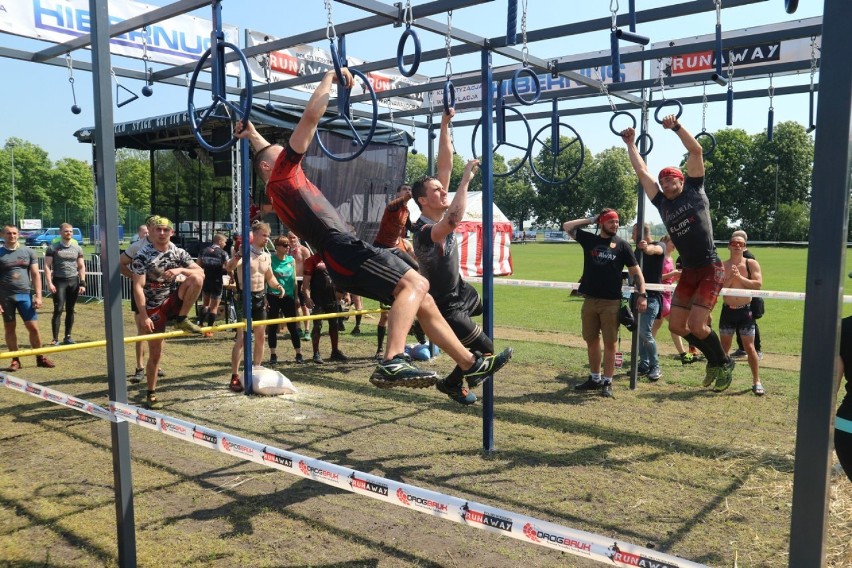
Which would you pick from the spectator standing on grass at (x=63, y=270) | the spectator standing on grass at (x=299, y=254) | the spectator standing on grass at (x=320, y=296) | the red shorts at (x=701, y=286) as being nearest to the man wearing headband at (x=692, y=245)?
the red shorts at (x=701, y=286)

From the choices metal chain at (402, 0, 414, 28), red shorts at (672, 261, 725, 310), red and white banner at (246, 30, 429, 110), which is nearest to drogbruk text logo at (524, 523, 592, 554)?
metal chain at (402, 0, 414, 28)

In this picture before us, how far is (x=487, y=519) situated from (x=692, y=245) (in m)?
3.77

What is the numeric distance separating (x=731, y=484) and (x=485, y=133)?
10.6 ft

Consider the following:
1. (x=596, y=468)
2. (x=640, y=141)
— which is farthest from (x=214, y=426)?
(x=640, y=141)

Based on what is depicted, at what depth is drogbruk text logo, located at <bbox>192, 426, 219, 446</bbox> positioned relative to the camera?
356cm

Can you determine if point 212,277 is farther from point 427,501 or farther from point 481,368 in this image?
point 427,501

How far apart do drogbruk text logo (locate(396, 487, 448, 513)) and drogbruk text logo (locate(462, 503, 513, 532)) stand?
15cm

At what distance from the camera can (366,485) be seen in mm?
3076

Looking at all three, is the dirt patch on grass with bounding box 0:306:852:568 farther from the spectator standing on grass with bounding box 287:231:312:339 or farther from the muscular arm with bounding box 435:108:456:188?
the spectator standing on grass with bounding box 287:231:312:339

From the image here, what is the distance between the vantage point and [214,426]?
6395mm

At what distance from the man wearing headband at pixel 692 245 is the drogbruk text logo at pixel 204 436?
13.1 feet

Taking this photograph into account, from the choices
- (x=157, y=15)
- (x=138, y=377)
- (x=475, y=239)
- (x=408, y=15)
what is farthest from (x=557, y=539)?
(x=475, y=239)

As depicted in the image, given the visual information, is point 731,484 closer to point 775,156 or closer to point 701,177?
point 701,177

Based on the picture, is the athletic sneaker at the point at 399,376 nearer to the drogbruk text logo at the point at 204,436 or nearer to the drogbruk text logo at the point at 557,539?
the drogbruk text logo at the point at 204,436
